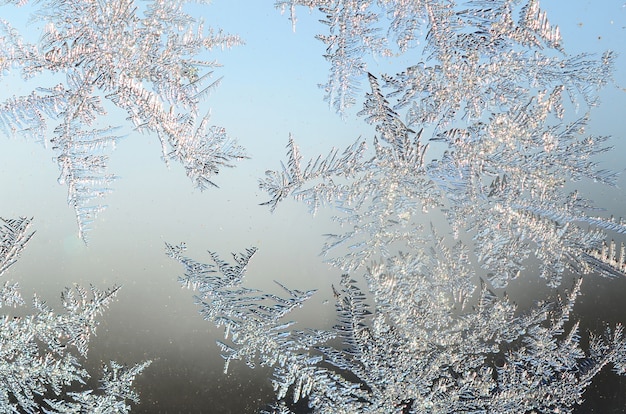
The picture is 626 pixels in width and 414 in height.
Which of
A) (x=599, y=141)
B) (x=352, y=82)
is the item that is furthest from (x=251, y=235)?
(x=599, y=141)

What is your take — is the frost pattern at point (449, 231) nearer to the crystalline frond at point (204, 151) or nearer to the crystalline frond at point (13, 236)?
the crystalline frond at point (204, 151)

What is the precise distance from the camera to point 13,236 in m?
0.71

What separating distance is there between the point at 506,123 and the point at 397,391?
38cm

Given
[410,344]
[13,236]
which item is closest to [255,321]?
[410,344]

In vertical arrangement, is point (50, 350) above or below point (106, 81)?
below

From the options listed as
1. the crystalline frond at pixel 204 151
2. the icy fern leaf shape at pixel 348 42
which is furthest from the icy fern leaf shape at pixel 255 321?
the icy fern leaf shape at pixel 348 42

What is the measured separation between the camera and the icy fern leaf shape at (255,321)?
70 cm

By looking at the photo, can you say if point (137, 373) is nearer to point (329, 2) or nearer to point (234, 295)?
point (234, 295)

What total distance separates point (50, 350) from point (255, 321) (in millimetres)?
290

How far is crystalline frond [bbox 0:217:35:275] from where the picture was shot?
0.71 meters

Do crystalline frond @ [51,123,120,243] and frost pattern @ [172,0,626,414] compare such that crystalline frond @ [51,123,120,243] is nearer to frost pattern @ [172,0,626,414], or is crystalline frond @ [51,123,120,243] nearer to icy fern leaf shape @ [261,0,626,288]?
frost pattern @ [172,0,626,414]

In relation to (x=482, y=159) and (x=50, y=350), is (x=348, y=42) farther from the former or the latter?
(x=50, y=350)

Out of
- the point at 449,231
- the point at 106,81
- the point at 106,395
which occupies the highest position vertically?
the point at 106,81

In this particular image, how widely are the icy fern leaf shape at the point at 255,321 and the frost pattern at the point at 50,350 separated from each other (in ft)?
0.39
